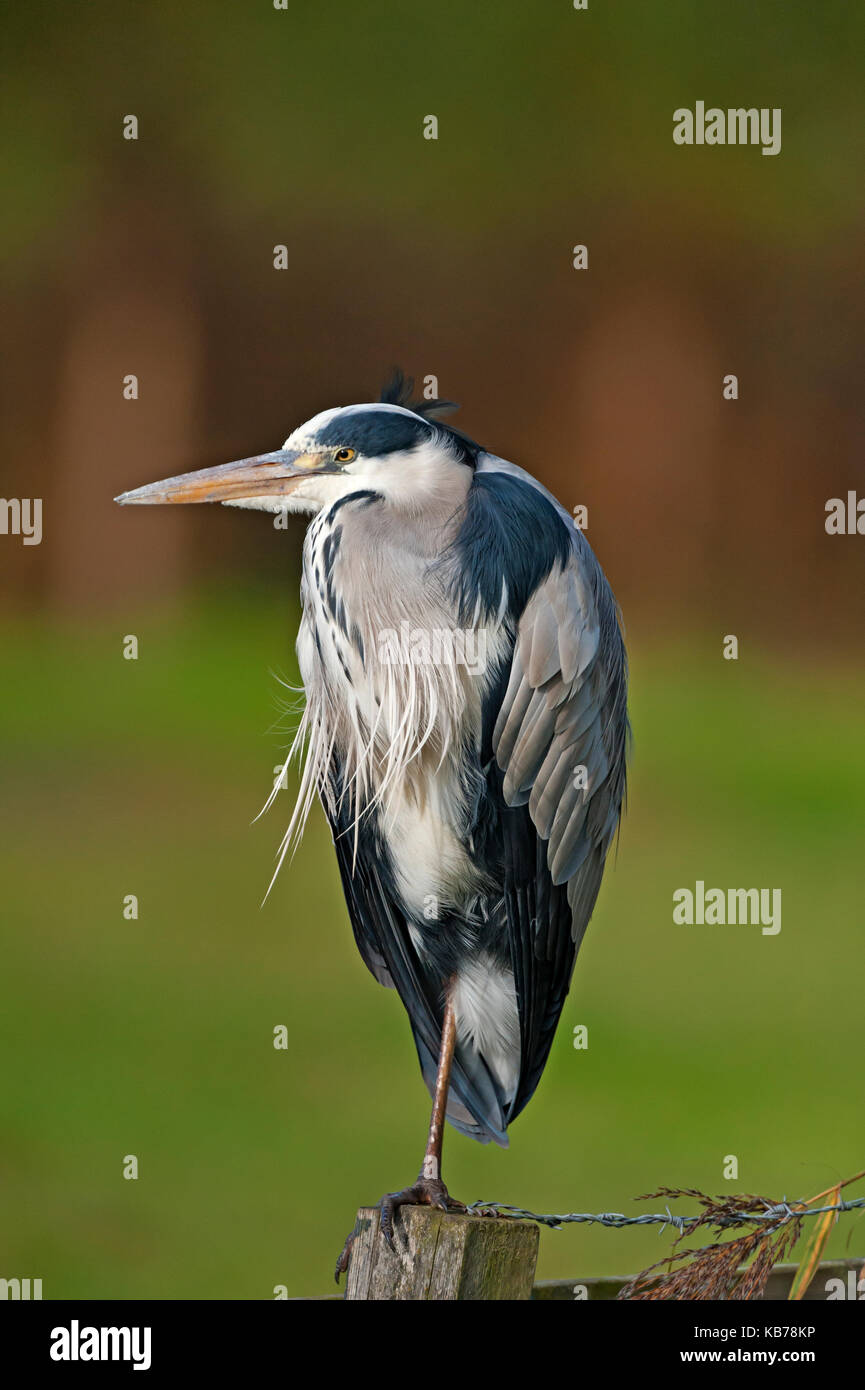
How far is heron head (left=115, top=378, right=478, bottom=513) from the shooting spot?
1503 mm

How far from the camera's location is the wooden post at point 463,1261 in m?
1.19

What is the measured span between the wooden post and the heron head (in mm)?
709

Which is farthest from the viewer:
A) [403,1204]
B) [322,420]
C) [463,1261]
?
[322,420]

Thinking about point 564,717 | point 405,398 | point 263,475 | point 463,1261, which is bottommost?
point 463,1261

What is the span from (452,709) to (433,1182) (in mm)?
479

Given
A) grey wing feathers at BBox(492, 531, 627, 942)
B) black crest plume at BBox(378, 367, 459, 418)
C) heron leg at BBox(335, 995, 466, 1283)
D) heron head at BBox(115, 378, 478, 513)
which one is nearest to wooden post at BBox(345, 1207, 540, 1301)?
heron leg at BBox(335, 995, 466, 1283)

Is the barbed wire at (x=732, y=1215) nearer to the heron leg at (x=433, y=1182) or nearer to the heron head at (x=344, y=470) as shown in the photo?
the heron leg at (x=433, y=1182)

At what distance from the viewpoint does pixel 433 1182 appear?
4.68ft

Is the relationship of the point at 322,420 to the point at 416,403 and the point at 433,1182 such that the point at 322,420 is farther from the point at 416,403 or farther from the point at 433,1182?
the point at 433,1182

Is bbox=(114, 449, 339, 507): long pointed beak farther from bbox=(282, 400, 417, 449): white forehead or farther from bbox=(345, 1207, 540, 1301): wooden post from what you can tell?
bbox=(345, 1207, 540, 1301): wooden post

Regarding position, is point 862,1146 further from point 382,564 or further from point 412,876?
point 382,564

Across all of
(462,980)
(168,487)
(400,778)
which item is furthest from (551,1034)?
(168,487)

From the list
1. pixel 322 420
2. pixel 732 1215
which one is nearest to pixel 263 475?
pixel 322 420

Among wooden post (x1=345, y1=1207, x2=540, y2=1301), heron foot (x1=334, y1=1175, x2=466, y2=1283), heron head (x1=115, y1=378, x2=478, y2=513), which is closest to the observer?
wooden post (x1=345, y1=1207, x2=540, y2=1301)
